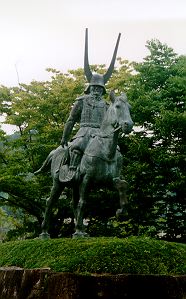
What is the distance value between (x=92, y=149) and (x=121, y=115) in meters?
1.03

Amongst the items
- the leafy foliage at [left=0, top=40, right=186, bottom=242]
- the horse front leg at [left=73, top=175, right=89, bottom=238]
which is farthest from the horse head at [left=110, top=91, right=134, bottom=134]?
the leafy foliage at [left=0, top=40, right=186, bottom=242]

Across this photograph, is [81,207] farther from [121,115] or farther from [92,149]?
[121,115]

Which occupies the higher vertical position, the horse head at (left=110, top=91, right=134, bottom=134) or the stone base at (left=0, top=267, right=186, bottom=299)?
the horse head at (left=110, top=91, right=134, bottom=134)

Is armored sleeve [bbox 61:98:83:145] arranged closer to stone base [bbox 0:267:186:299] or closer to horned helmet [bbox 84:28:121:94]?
horned helmet [bbox 84:28:121:94]

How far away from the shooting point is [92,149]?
11.2m

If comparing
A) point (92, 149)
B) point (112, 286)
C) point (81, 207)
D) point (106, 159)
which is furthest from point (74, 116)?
point (112, 286)

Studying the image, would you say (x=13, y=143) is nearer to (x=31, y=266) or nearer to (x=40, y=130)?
(x=40, y=130)

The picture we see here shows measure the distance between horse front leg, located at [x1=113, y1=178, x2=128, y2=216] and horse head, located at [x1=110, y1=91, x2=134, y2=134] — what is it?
112cm

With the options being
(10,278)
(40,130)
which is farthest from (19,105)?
(10,278)

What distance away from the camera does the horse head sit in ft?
34.5

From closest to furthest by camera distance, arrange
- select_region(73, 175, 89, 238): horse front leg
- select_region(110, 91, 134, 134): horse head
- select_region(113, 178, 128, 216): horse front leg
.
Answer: select_region(110, 91, 134, 134): horse head, select_region(113, 178, 128, 216): horse front leg, select_region(73, 175, 89, 238): horse front leg

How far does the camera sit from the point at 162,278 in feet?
28.1

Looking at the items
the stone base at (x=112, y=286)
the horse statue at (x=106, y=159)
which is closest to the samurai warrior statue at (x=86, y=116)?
the horse statue at (x=106, y=159)

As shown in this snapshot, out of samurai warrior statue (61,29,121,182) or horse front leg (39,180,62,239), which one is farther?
horse front leg (39,180,62,239)
